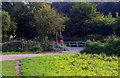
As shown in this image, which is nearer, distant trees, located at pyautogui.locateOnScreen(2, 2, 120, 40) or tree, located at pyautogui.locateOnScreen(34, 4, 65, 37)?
tree, located at pyautogui.locateOnScreen(34, 4, 65, 37)

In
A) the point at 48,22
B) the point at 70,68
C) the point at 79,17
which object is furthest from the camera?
the point at 79,17

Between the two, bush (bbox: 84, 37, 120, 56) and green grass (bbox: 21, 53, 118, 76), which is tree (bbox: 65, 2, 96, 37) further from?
green grass (bbox: 21, 53, 118, 76)

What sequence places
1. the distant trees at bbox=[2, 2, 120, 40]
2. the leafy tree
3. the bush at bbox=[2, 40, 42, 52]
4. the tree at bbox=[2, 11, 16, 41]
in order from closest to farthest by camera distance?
1. the bush at bbox=[2, 40, 42, 52]
2. the distant trees at bbox=[2, 2, 120, 40]
3. the tree at bbox=[2, 11, 16, 41]
4. the leafy tree

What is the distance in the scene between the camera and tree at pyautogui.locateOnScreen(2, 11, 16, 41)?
22578 millimetres

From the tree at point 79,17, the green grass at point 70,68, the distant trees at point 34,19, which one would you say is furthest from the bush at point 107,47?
the tree at point 79,17

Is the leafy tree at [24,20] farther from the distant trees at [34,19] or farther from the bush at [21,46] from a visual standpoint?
the bush at [21,46]

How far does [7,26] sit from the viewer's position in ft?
75.1

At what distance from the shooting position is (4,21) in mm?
22547

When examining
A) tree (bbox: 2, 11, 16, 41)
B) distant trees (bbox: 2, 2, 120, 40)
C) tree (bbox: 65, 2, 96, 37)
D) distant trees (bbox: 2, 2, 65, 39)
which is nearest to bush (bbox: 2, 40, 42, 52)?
distant trees (bbox: 2, 2, 120, 40)

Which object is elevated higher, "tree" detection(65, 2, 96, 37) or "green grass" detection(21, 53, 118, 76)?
"tree" detection(65, 2, 96, 37)

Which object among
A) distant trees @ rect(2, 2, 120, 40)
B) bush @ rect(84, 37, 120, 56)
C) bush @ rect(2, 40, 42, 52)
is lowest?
bush @ rect(2, 40, 42, 52)

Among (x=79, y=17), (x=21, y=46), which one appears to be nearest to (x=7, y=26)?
(x=21, y=46)

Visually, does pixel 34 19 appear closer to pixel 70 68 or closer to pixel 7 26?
pixel 7 26

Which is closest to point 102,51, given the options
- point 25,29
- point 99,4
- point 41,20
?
point 41,20
